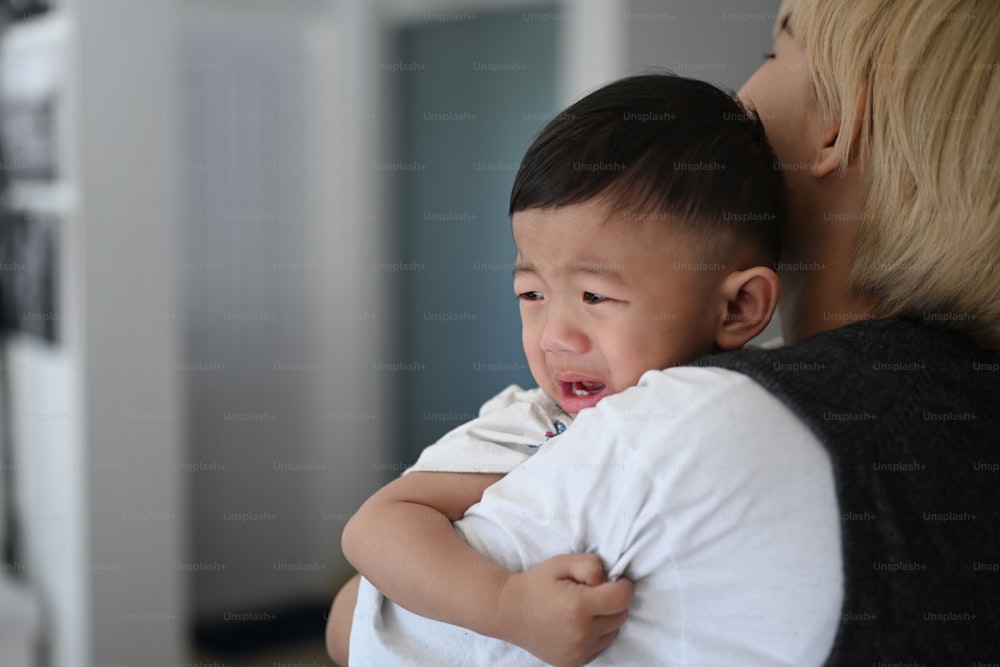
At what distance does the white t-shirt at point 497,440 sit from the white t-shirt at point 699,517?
0.42 feet

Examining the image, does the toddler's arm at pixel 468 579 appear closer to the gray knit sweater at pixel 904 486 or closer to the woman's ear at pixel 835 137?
the gray knit sweater at pixel 904 486

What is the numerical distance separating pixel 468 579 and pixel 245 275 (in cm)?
382

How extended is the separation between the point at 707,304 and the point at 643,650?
13.4 inches

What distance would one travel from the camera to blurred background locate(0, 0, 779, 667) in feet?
10.1

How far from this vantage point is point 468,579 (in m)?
0.79

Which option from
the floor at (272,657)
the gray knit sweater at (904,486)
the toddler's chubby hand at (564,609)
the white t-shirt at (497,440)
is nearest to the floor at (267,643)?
the floor at (272,657)

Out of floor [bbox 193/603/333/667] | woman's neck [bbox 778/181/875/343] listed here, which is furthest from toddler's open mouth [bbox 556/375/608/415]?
floor [bbox 193/603/333/667]

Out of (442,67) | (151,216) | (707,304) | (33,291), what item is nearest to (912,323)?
(707,304)

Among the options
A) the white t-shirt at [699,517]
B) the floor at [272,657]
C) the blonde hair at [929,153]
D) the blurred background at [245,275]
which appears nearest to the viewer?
the white t-shirt at [699,517]

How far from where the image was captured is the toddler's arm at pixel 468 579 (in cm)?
74

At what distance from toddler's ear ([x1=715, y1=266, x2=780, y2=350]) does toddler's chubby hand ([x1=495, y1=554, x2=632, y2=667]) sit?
12.6 inches

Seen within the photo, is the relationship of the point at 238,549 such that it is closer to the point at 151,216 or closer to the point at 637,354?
the point at 151,216

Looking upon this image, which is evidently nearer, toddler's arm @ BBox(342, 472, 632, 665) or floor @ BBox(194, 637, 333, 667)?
toddler's arm @ BBox(342, 472, 632, 665)

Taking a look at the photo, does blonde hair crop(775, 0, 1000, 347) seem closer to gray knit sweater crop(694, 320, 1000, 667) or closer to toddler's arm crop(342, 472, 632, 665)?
gray knit sweater crop(694, 320, 1000, 667)
